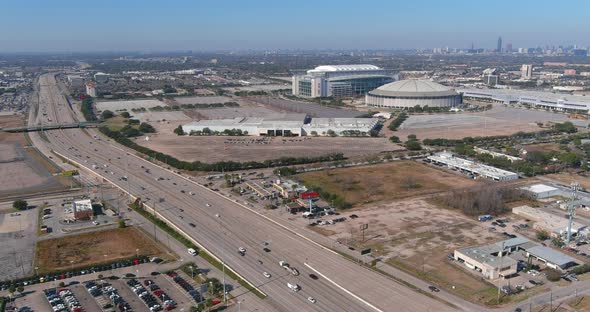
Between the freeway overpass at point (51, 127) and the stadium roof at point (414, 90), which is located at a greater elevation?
the stadium roof at point (414, 90)

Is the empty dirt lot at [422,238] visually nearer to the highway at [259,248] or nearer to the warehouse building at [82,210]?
the highway at [259,248]

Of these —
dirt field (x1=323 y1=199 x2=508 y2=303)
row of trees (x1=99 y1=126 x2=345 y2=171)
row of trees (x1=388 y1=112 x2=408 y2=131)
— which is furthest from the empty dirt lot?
row of trees (x1=388 y1=112 x2=408 y2=131)

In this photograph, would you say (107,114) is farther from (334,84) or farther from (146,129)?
(334,84)

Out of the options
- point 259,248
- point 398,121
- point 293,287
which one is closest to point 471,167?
point 259,248

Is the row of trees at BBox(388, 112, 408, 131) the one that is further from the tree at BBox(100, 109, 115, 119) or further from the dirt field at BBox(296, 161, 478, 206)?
the tree at BBox(100, 109, 115, 119)

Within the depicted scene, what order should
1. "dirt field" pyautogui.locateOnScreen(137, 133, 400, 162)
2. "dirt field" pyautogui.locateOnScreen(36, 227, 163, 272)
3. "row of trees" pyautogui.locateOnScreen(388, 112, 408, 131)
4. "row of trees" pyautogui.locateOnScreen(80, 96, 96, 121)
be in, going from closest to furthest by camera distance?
"dirt field" pyautogui.locateOnScreen(36, 227, 163, 272), "dirt field" pyautogui.locateOnScreen(137, 133, 400, 162), "row of trees" pyautogui.locateOnScreen(388, 112, 408, 131), "row of trees" pyautogui.locateOnScreen(80, 96, 96, 121)

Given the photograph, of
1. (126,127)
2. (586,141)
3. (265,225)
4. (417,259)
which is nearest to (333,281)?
(417,259)

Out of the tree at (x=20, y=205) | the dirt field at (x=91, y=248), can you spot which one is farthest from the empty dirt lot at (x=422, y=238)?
the tree at (x=20, y=205)
